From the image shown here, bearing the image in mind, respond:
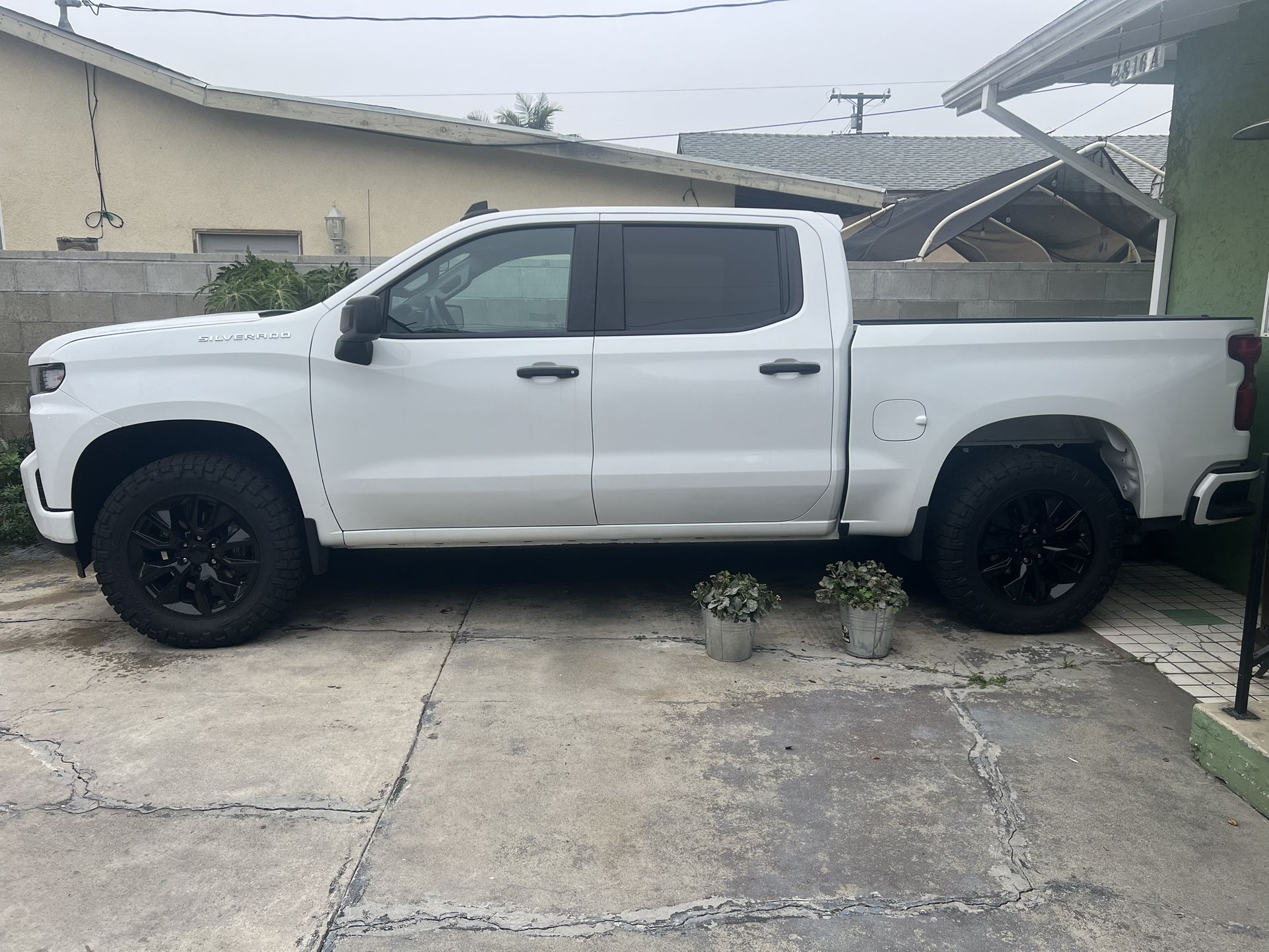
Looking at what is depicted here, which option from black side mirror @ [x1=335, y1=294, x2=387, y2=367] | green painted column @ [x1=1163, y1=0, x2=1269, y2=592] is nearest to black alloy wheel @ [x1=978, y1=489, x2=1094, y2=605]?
green painted column @ [x1=1163, y1=0, x2=1269, y2=592]

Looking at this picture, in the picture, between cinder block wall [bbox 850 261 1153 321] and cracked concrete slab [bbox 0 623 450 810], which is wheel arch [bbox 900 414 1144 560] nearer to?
cracked concrete slab [bbox 0 623 450 810]

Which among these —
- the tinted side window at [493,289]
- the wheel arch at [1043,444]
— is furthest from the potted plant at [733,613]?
the tinted side window at [493,289]

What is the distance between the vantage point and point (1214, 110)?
5.69 m

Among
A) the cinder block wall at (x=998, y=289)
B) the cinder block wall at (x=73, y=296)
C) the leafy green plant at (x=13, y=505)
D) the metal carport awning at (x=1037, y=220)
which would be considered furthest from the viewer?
the metal carport awning at (x=1037, y=220)

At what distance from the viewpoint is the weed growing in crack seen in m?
4.20

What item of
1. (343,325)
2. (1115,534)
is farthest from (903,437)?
(343,325)

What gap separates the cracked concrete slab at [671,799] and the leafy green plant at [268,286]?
3.32 meters

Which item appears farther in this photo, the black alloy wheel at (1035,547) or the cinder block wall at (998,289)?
the cinder block wall at (998,289)

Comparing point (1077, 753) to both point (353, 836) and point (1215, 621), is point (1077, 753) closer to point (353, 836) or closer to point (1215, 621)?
point (1215, 621)

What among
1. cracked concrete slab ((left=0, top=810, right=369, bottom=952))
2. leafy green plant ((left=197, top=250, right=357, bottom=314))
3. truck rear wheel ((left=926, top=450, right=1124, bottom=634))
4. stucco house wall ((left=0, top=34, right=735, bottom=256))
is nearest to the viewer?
cracked concrete slab ((left=0, top=810, right=369, bottom=952))

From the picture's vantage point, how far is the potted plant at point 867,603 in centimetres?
444

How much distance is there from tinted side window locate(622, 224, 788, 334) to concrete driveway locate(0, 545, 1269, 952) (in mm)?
1587

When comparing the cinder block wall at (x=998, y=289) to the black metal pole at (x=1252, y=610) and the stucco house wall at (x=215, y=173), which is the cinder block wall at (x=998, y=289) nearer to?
the stucco house wall at (x=215, y=173)

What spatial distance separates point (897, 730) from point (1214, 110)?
14.8ft
